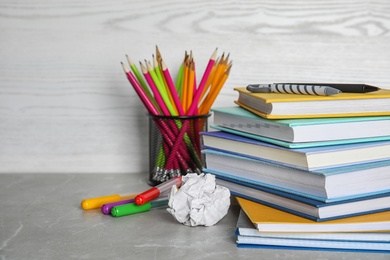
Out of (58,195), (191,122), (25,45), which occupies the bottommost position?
(58,195)

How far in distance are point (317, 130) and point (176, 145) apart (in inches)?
13.4

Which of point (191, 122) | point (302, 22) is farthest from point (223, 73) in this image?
point (302, 22)

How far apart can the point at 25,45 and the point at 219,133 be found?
0.55 metres

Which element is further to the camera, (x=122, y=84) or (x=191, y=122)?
(x=122, y=84)

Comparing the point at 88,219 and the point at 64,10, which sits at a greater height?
the point at 64,10

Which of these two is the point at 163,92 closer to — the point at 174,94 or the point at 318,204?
the point at 174,94

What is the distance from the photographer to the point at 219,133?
0.88 m

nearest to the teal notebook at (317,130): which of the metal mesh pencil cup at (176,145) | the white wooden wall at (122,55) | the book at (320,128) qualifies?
the book at (320,128)


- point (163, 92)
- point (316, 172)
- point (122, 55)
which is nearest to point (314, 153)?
point (316, 172)

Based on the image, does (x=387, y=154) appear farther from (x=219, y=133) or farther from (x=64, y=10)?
(x=64, y=10)

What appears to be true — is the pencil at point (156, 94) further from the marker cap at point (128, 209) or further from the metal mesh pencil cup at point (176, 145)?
the marker cap at point (128, 209)

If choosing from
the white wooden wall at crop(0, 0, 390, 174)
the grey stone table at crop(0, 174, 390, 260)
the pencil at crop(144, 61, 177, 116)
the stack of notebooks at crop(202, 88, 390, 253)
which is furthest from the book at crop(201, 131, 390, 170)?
the white wooden wall at crop(0, 0, 390, 174)

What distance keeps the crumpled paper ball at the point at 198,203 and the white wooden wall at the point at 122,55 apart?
426 mm

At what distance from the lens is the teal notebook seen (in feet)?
2.38
